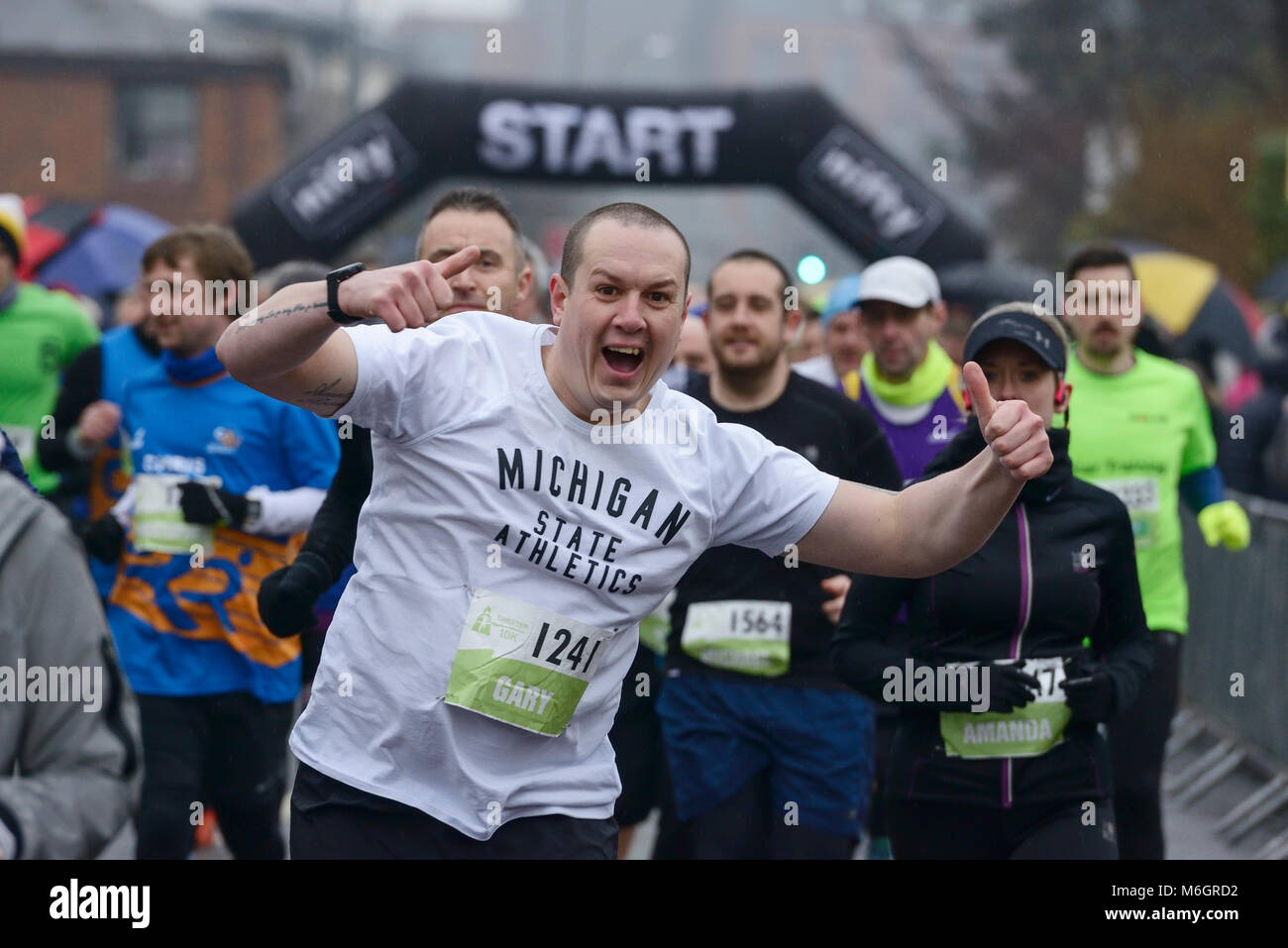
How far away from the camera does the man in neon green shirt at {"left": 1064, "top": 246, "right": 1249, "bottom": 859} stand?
21.5 feet

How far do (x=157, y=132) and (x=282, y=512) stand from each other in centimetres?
4736

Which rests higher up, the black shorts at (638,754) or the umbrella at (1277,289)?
the umbrella at (1277,289)

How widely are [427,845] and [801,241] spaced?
268ft

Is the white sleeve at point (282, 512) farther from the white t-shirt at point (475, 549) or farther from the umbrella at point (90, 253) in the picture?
the umbrella at point (90, 253)

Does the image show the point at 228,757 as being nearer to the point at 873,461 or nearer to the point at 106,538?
the point at 106,538

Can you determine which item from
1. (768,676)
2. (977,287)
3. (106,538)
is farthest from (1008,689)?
(977,287)

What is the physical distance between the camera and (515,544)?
145 inches

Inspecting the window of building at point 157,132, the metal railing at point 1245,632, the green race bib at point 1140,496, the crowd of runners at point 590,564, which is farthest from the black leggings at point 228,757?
the window of building at point 157,132

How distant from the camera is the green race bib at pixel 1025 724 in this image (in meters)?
4.75

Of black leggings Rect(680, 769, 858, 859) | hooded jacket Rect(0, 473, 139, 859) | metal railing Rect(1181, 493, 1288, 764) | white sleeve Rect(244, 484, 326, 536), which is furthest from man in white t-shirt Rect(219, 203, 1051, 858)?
metal railing Rect(1181, 493, 1288, 764)

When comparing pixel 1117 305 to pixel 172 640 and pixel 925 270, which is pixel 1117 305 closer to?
pixel 925 270

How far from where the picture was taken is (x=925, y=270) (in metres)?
7.29

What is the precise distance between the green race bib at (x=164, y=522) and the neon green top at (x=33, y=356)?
8.36 ft

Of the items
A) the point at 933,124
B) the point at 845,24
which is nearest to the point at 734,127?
the point at 933,124
